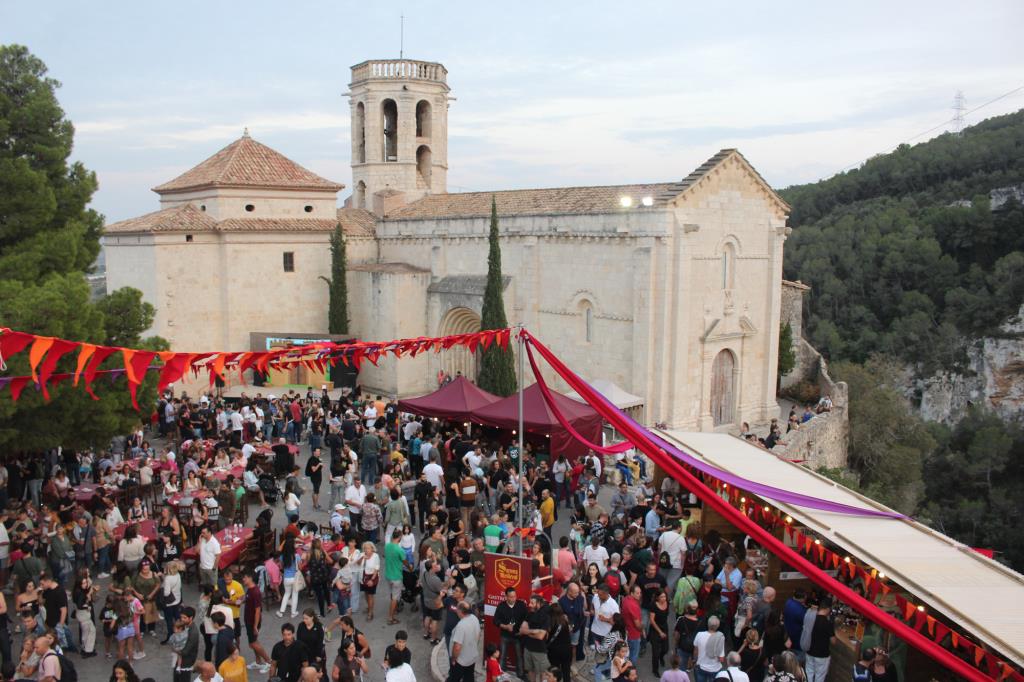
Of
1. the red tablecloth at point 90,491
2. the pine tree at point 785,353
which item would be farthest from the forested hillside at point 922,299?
the red tablecloth at point 90,491

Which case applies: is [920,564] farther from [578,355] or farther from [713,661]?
[578,355]

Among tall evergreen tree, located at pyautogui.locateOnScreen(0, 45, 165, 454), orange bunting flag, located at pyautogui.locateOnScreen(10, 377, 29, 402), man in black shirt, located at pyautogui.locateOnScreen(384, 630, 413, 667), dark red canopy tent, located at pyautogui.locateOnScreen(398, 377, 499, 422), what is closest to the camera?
man in black shirt, located at pyautogui.locateOnScreen(384, 630, 413, 667)

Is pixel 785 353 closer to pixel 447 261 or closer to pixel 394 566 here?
pixel 447 261

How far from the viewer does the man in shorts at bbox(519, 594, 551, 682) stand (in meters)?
9.34

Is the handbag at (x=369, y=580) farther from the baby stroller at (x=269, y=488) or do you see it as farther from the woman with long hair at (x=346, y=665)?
the baby stroller at (x=269, y=488)

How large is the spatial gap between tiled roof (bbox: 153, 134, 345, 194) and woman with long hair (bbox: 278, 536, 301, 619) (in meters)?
23.0

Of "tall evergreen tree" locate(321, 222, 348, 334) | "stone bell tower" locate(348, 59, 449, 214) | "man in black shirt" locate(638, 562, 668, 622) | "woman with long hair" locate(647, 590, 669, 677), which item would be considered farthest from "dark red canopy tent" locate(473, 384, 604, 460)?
"stone bell tower" locate(348, 59, 449, 214)

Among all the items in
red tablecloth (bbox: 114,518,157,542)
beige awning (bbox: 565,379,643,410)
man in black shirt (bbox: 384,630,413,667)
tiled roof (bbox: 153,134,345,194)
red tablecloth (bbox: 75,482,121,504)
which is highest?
tiled roof (bbox: 153,134,345,194)

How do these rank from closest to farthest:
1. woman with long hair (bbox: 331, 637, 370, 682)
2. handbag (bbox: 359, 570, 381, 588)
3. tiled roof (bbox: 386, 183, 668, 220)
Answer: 1. woman with long hair (bbox: 331, 637, 370, 682)
2. handbag (bbox: 359, 570, 381, 588)
3. tiled roof (bbox: 386, 183, 668, 220)

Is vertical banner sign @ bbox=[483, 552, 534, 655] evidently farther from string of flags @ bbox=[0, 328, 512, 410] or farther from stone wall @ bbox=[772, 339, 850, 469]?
stone wall @ bbox=[772, 339, 850, 469]

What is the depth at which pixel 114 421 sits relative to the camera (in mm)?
14891

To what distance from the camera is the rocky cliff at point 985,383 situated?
47.2 meters

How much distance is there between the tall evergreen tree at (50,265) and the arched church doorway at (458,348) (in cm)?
1570

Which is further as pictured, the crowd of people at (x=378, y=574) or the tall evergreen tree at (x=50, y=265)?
the tall evergreen tree at (x=50, y=265)
